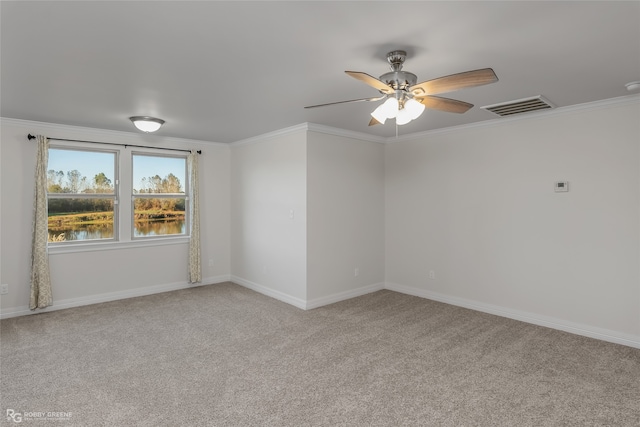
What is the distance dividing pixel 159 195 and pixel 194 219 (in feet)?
2.04

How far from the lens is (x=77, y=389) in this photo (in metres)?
2.74

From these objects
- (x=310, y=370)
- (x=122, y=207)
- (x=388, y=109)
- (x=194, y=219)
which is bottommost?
(x=310, y=370)

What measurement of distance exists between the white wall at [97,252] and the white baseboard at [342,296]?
2095 mm

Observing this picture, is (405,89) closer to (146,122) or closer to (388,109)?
(388,109)

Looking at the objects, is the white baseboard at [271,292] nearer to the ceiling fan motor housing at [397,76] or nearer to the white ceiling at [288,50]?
the white ceiling at [288,50]

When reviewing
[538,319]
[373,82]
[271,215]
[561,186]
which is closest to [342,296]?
[271,215]

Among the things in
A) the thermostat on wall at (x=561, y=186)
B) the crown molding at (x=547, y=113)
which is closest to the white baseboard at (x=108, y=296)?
the crown molding at (x=547, y=113)

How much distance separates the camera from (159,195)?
5613mm

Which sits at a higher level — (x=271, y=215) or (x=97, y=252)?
(x=271, y=215)

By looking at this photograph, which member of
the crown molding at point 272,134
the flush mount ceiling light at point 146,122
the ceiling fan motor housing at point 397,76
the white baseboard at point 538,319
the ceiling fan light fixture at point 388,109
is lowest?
the white baseboard at point 538,319

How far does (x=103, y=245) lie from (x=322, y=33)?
441cm

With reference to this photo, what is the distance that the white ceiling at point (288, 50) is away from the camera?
1900mm

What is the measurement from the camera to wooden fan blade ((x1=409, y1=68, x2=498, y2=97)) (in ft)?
6.56

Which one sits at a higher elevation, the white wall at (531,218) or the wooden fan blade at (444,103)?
the wooden fan blade at (444,103)
